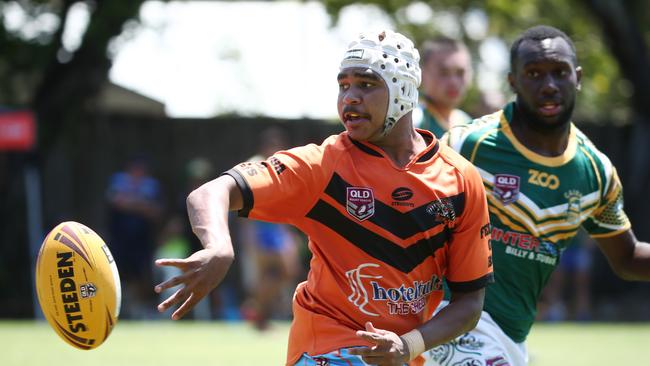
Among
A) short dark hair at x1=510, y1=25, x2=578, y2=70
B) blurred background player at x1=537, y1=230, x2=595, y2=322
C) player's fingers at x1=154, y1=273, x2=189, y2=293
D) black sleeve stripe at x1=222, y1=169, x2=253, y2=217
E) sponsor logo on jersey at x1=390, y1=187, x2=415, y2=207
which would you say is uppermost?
short dark hair at x1=510, y1=25, x2=578, y2=70

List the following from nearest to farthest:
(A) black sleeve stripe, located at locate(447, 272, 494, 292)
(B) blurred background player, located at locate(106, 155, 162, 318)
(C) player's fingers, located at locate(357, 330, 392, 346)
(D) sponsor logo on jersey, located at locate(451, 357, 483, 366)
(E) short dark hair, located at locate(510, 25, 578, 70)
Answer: (C) player's fingers, located at locate(357, 330, 392, 346) → (A) black sleeve stripe, located at locate(447, 272, 494, 292) → (D) sponsor logo on jersey, located at locate(451, 357, 483, 366) → (E) short dark hair, located at locate(510, 25, 578, 70) → (B) blurred background player, located at locate(106, 155, 162, 318)

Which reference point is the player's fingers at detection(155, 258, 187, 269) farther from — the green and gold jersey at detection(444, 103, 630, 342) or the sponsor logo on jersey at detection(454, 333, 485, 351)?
the green and gold jersey at detection(444, 103, 630, 342)

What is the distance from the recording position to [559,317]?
672 inches

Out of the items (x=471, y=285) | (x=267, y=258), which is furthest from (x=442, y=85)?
(x=267, y=258)

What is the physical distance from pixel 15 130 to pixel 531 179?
38.2 ft

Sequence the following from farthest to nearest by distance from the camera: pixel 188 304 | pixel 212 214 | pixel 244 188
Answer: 1. pixel 244 188
2. pixel 212 214
3. pixel 188 304

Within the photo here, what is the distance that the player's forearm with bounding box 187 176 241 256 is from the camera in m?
3.88

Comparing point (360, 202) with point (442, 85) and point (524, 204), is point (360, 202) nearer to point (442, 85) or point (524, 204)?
point (524, 204)

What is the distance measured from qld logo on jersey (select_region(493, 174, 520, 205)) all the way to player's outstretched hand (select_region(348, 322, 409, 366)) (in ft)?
5.45

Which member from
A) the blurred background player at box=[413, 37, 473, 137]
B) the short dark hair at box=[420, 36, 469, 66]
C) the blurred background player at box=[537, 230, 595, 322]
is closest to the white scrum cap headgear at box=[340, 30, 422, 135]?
the blurred background player at box=[413, 37, 473, 137]

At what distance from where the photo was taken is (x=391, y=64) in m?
4.60

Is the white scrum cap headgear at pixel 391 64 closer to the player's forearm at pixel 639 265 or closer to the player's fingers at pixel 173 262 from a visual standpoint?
the player's fingers at pixel 173 262

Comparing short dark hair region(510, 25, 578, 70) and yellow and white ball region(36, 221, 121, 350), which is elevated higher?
short dark hair region(510, 25, 578, 70)

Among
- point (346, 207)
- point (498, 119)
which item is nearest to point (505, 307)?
point (498, 119)
